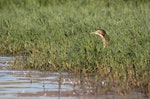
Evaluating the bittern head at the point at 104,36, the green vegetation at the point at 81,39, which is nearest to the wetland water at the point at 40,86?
the green vegetation at the point at 81,39

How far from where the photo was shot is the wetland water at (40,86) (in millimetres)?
10633

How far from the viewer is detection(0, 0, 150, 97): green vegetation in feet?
38.7

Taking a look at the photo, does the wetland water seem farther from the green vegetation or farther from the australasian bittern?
the australasian bittern

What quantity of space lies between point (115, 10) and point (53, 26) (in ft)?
13.0

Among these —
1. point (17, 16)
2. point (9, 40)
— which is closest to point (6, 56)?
point (9, 40)

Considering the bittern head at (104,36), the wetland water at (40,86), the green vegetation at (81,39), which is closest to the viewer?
the wetland water at (40,86)

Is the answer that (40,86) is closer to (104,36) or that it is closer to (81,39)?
(81,39)

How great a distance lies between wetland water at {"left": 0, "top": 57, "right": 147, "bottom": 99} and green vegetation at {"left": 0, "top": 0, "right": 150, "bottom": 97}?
1.08 feet

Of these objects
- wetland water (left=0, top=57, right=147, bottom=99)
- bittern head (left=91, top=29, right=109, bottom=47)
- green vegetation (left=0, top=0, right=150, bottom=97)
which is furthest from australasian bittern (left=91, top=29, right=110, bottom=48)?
wetland water (left=0, top=57, right=147, bottom=99)

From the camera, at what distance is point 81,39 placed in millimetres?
13883

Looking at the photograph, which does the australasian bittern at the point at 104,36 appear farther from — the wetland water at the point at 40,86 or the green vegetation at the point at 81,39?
the wetland water at the point at 40,86

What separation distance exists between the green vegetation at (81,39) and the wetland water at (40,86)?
13.0 inches

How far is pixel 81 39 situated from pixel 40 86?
2.46m

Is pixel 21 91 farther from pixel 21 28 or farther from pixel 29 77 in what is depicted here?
pixel 21 28
